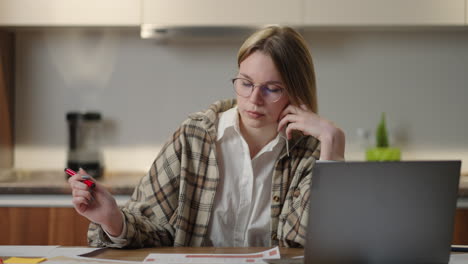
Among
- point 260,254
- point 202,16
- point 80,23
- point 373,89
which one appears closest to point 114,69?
point 80,23

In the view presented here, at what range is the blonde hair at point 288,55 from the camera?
1.58m

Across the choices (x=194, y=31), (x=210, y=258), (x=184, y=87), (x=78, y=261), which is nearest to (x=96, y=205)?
(x=78, y=261)

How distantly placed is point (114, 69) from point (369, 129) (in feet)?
4.39

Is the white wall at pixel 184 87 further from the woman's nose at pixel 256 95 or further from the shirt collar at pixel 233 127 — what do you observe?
the woman's nose at pixel 256 95

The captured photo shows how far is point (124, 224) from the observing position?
1.41m

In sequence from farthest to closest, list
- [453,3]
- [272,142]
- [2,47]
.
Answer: [2,47]
[453,3]
[272,142]

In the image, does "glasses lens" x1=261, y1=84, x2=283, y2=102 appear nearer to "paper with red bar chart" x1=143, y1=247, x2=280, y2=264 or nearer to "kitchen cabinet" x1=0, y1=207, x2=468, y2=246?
"paper with red bar chart" x1=143, y1=247, x2=280, y2=264

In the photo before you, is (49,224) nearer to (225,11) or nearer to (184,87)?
(184,87)

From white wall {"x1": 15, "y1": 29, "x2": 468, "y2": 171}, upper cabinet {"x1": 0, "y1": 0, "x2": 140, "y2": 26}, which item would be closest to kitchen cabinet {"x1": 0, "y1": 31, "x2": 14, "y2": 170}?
white wall {"x1": 15, "y1": 29, "x2": 468, "y2": 171}

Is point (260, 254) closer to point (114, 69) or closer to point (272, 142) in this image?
point (272, 142)

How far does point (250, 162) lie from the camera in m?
1.68

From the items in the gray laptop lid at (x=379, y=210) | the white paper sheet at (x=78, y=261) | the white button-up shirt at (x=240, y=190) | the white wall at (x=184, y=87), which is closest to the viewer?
the gray laptop lid at (x=379, y=210)

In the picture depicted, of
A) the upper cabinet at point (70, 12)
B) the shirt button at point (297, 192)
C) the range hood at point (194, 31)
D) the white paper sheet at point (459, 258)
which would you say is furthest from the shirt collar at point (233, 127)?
the upper cabinet at point (70, 12)

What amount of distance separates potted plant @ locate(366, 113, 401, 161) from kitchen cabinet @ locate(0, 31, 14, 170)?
1.79 m
